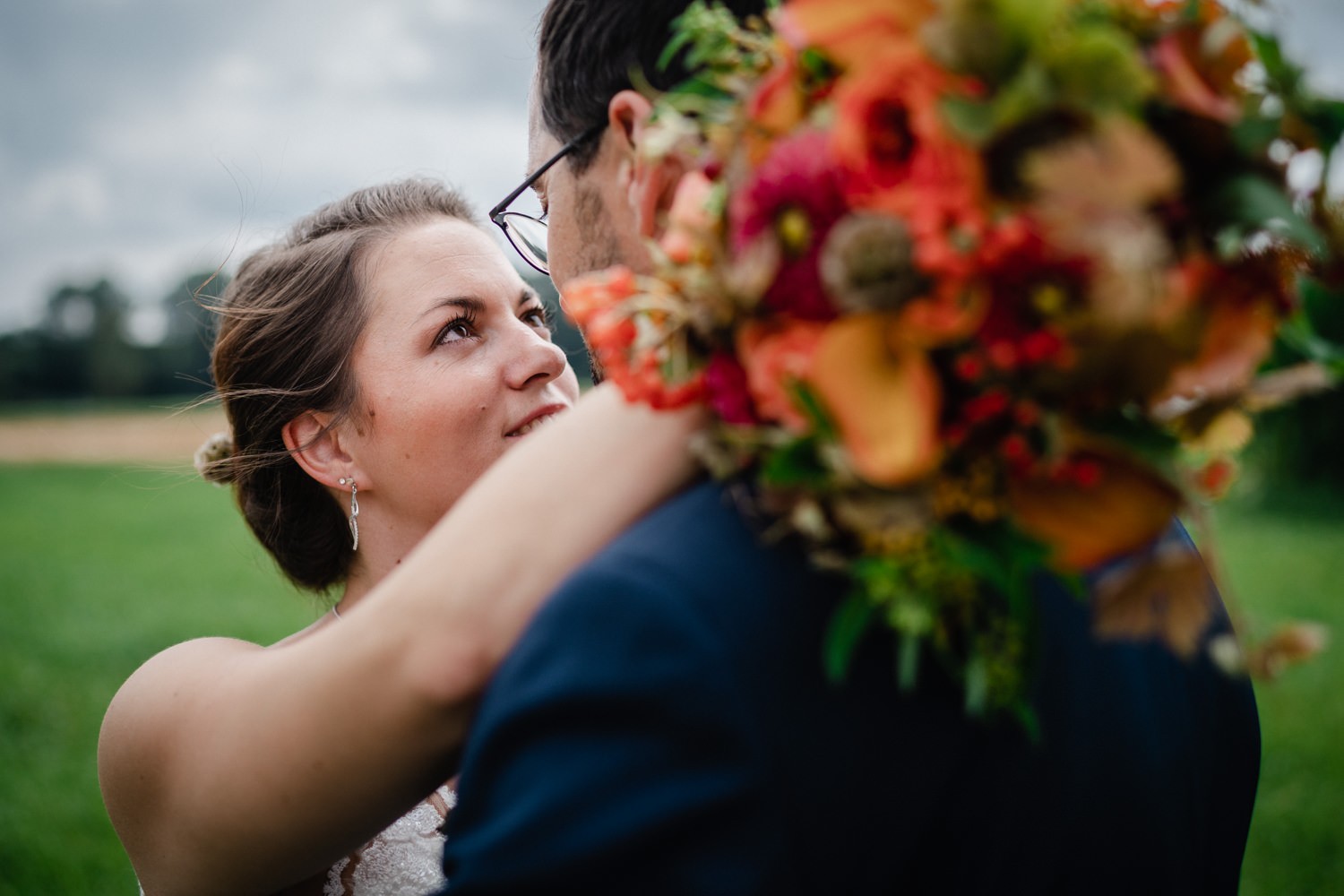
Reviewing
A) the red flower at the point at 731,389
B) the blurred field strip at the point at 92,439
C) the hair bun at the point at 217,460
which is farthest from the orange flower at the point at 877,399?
the blurred field strip at the point at 92,439

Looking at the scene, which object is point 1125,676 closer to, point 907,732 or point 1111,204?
point 907,732

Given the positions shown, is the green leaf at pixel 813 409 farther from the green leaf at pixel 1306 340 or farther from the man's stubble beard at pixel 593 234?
the man's stubble beard at pixel 593 234

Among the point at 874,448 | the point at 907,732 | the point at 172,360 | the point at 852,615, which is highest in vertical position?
the point at 874,448

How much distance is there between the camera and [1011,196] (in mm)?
944

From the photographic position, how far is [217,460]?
11.0 feet

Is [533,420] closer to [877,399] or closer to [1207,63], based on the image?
[877,399]

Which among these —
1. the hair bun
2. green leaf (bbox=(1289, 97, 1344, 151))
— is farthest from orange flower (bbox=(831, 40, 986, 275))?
the hair bun

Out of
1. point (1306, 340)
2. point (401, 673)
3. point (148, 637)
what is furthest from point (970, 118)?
point (148, 637)

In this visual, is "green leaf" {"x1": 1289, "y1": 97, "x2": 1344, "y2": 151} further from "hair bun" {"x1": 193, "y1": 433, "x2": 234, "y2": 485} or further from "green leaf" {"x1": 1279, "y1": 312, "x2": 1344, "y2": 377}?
"hair bun" {"x1": 193, "y1": 433, "x2": 234, "y2": 485}

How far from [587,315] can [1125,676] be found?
968mm

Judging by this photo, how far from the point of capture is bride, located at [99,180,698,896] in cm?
130

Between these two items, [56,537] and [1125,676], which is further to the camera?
[56,537]

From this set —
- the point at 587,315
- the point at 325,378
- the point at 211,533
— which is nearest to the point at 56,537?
the point at 211,533

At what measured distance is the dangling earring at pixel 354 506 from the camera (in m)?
3.01
